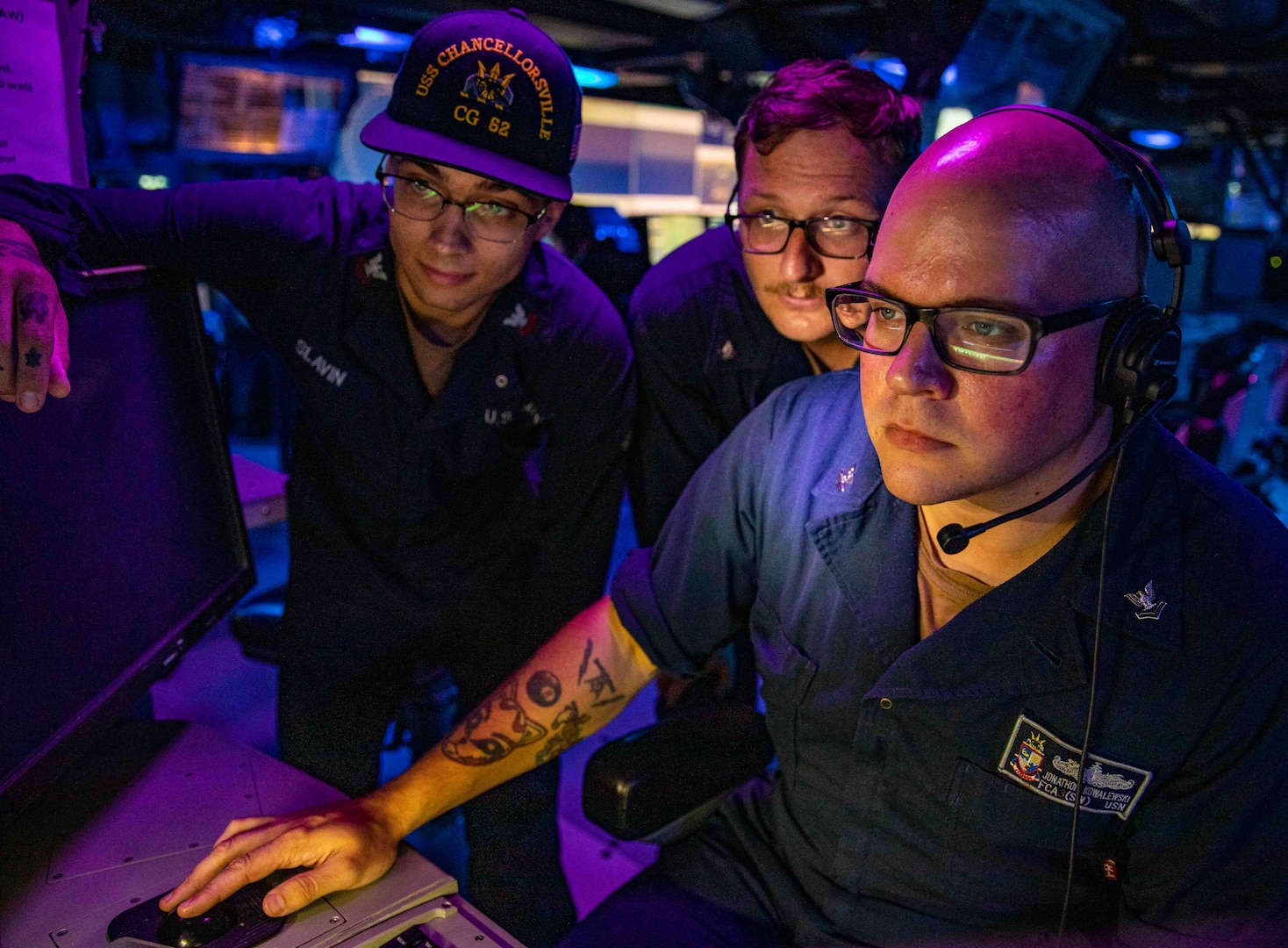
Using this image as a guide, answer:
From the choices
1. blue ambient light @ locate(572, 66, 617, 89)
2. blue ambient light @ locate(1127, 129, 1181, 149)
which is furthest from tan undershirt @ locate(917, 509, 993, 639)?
blue ambient light @ locate(1127, 129, 1181, 149)

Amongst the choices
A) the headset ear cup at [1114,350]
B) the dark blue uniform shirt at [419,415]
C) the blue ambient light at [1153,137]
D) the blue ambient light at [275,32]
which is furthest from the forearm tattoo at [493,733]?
the blue ambient light at [1153,137]

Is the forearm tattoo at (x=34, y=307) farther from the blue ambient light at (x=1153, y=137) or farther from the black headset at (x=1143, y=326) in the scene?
the blue ambient light at (x=1153, y=137)

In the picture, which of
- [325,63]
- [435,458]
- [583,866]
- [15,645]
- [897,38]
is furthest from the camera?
[325,63]

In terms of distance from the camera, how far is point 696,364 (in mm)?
1834

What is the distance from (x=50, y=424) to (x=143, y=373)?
205mm

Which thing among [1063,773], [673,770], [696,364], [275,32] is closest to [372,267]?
[696,364]

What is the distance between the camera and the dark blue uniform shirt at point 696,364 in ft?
5.90

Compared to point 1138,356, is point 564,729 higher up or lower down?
lower down

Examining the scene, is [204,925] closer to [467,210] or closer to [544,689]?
[544,689]

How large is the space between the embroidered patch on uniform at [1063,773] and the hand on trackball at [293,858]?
691 mm

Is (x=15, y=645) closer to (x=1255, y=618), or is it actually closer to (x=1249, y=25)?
(x=1255, y=618)

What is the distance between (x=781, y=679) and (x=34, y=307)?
0.94 m

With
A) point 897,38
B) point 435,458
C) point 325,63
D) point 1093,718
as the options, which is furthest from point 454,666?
point 325,63

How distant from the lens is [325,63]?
5.60 meters
